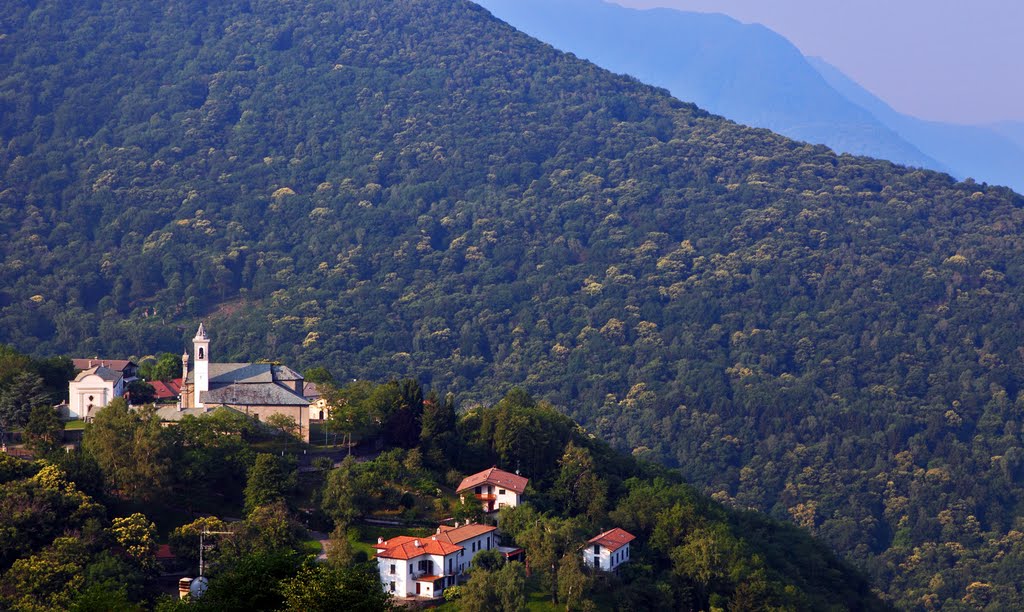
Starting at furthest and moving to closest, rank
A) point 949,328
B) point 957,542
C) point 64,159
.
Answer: point 64,159
point 949,328
point 957,542

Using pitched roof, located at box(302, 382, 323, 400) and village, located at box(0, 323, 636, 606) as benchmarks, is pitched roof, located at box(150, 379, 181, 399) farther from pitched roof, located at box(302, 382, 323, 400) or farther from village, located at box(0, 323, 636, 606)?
pitched roof, located at box(302, 382, 323, 400)

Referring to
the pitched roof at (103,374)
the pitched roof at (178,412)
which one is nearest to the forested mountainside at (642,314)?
the pitched roof at (178,412)

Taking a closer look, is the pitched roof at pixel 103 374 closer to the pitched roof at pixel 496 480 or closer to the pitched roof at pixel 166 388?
the pitched roof at pixel 166 388

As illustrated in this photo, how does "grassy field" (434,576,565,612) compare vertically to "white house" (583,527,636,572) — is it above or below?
below

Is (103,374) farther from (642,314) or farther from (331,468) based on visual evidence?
(642,314)

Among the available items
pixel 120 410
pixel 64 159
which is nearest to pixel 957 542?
pixel 120 410

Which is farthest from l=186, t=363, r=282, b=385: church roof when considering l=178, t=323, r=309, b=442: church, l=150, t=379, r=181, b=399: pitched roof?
l=150, t=379, r=181, b=399: pitched roof

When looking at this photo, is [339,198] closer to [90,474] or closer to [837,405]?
[837,405]
